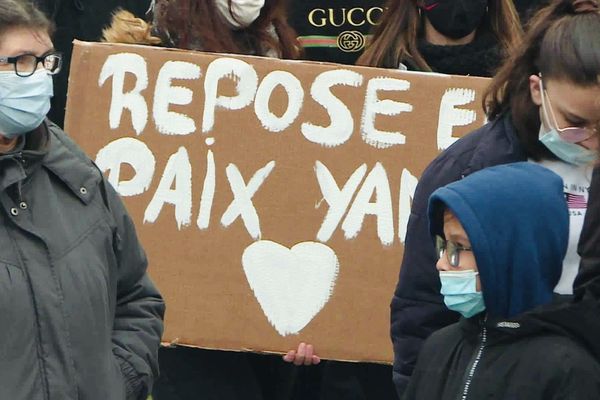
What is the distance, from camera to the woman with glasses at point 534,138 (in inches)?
127

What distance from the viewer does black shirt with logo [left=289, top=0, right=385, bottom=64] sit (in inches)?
216

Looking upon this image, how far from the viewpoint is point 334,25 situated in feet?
18.2

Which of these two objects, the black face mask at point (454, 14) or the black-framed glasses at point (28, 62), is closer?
the black-framed glasses at point (28, 62)

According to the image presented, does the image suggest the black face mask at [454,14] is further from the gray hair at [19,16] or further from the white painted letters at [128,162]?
the gray hair at [19,16]

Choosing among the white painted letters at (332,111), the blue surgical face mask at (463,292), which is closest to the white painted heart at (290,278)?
the white painted letters at (332,111)

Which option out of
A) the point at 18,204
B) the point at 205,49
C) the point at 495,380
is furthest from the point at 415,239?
the point at 205,49

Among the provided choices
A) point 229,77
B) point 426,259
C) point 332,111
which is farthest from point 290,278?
point 426,259

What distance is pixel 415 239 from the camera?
11.4ft

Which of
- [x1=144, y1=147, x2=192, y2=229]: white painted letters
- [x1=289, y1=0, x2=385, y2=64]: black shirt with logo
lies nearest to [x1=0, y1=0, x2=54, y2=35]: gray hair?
[x1=144, y1=147, x2=192, y2=229]: white painted letters

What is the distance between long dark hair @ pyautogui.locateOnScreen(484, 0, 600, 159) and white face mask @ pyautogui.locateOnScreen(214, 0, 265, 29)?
128 cm

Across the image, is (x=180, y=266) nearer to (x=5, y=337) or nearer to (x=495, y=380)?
(x=5, y=337)

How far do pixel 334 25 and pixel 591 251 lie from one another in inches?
116

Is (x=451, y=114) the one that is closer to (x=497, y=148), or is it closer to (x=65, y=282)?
(x=497, y=148)

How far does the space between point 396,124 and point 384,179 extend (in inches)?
A: 6.7
